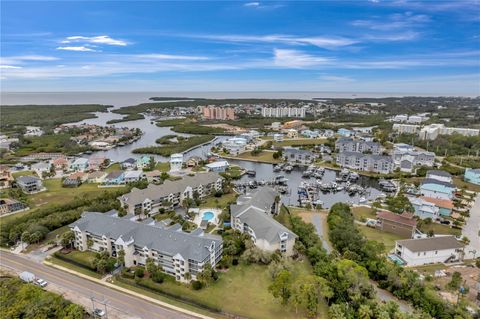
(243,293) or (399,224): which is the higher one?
(399,224)

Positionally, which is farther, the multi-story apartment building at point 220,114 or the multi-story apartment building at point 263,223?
the multi-story apartment building at point 220,114

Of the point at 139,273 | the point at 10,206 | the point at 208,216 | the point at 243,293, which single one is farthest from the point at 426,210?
the point at 10,206

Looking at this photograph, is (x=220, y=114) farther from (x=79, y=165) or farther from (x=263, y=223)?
(x=263, y=223)

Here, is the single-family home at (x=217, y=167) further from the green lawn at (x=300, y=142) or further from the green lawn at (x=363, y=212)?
the green lawn at (x=300, y=142)

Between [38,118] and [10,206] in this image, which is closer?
[10,206]

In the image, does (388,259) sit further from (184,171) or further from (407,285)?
(184,171)

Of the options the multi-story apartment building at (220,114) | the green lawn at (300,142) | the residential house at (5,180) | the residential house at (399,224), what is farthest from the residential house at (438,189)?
the multi-story apartment building at (220,114)
